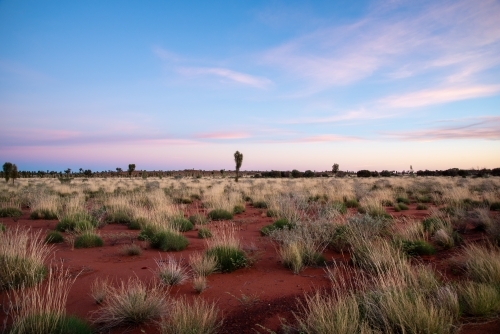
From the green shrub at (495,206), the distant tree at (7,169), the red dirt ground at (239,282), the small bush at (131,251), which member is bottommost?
the red dirt ground at (239,282)

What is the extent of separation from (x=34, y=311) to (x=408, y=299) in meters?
4.56

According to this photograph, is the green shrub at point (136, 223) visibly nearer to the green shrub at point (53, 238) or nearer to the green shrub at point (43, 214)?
the green shrub at point (53, 238)

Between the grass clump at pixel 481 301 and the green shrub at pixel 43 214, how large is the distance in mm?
14851

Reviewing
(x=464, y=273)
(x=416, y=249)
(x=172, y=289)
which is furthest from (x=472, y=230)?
(x=172, y=289)

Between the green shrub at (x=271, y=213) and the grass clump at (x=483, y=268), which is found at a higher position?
the grass clump at (x=483, y=268)

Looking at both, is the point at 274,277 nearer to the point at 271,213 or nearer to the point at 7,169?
the point at 271,213

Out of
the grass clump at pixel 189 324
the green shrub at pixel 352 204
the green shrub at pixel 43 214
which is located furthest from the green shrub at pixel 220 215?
the grass clump at pixel 189 324

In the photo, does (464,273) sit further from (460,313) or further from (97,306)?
(97,306)

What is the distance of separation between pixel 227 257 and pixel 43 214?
11016 millimetres

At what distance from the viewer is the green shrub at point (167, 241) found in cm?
859

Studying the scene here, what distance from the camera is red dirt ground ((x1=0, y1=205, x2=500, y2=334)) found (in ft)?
14.7

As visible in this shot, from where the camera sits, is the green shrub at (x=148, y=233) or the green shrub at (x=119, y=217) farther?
the green shrub at (x=119, y=217)

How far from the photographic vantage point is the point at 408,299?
3.97 metres

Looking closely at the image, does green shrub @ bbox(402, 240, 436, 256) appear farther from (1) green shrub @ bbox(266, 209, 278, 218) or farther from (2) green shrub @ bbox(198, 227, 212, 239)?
(1) green shrub @ bbox(266, 209, 278, 218)
